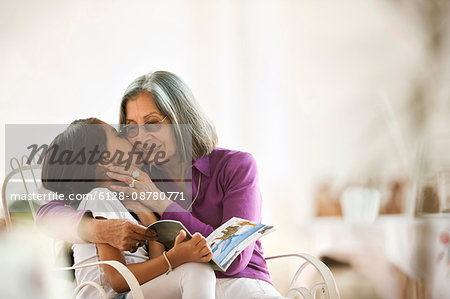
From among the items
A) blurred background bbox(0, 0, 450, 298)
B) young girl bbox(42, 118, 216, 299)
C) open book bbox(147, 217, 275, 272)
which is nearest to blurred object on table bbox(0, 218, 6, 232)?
young girl bbox(42, 118, 216, 299)

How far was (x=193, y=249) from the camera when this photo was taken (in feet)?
4.30

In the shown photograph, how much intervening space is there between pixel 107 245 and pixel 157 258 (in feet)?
0.46

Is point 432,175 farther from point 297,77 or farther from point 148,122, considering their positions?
point 148,122

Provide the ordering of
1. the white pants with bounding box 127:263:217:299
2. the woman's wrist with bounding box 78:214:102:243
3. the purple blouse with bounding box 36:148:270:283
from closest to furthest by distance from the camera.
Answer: the white pants with bounding box 127:263:217:299, the woman's wrist with bounding box 78:214:102:243, the purple blouse with bounding box 36:148:270:283

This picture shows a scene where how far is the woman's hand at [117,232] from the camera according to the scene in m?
1.35

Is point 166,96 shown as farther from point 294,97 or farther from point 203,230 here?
point 294,97

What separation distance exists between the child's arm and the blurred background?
146 cm

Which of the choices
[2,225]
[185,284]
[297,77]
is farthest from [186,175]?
[297,77]

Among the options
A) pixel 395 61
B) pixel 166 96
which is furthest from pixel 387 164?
pixel 166 96

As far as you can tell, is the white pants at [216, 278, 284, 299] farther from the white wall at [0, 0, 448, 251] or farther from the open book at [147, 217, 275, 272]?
the white wall at [0, 0, 448, 251]

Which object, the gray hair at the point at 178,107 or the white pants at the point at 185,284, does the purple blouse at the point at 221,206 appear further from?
the white pants at the point at 185,284

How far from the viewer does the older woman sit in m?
1.52

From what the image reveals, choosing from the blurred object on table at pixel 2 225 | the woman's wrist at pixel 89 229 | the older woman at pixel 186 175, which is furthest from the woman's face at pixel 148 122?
the blurred object on table at pixel 2 225

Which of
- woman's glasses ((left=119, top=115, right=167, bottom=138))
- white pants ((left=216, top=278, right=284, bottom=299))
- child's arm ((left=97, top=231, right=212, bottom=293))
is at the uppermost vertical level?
woman's glasses ((left=119, top=115, right=167, bottom=138))
